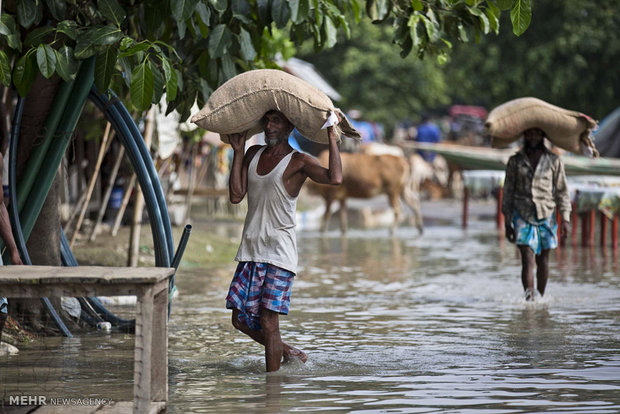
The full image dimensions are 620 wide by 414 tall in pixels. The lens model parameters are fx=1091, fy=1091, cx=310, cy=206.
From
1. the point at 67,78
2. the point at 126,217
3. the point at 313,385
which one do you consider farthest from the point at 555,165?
the point at 126,217

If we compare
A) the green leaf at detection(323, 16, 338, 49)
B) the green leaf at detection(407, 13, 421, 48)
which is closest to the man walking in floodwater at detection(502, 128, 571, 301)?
the green leaf at detection(407, 13, 421, 48)

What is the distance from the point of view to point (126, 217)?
55.5 feet

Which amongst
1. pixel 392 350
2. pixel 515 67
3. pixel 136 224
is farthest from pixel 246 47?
pixel 515 67

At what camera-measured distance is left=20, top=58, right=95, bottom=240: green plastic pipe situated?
7.86 m

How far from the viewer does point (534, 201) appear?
10.1m

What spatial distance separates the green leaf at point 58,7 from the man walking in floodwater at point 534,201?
4.67 meters

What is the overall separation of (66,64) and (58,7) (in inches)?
27.8

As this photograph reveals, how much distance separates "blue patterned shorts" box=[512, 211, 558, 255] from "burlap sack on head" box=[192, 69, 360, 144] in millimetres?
3784

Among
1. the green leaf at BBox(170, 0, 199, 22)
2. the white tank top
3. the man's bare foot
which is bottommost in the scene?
the man's bare foot

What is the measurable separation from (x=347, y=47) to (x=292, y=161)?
2848 cm

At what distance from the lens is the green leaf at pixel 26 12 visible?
23.0 ft

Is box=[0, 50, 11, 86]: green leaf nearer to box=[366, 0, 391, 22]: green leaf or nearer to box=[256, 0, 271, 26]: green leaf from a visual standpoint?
box=[256, 0, 271, 26]: green leaf

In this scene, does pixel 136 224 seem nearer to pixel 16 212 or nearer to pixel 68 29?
pixel 16 212

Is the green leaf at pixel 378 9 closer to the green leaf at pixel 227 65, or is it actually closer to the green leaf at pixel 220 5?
the green leaf at pixel 227 65
